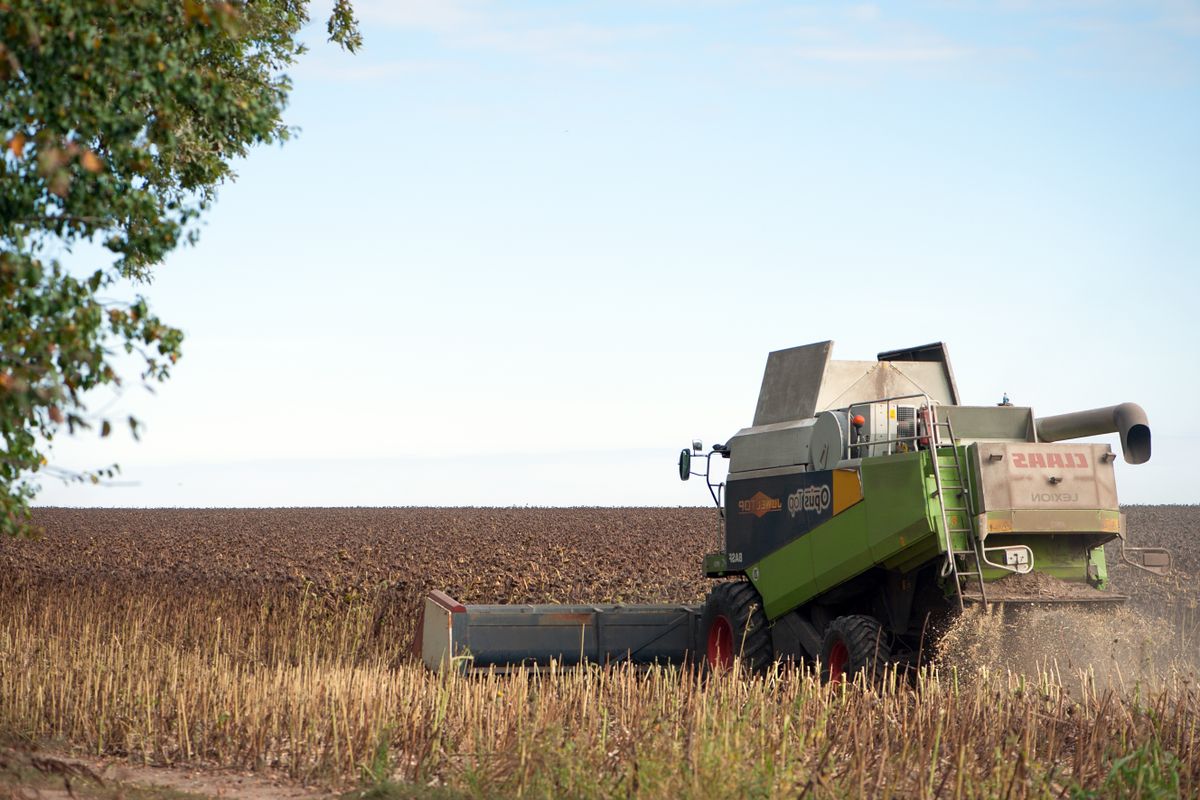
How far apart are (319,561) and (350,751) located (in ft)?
62.3

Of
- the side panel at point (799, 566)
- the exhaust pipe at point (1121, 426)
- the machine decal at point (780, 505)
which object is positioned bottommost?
the side panel at point (799, 566)

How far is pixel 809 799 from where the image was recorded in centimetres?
634

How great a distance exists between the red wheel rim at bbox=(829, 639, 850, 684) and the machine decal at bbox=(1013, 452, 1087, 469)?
7.11 ft

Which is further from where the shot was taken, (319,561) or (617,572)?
(319,561)

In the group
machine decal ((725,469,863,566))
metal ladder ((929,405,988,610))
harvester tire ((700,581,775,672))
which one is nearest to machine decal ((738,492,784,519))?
machine decal ((725,469,863,566))

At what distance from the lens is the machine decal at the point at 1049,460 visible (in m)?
9.84

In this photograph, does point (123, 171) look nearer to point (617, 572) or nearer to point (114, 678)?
point (114, 678)

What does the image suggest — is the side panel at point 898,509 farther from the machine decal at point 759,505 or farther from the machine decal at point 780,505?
the machine decal at point 759,505

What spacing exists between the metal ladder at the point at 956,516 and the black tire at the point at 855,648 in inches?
32.9

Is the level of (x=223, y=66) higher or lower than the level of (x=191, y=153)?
higher

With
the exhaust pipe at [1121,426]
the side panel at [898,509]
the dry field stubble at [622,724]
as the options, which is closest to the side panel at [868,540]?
the side panel at [898,509]

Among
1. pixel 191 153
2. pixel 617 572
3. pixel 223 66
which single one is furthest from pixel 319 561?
pixel 191 153

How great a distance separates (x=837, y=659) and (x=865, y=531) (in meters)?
1.18

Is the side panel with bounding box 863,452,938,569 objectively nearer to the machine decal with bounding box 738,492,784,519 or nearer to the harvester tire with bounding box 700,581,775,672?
the machine decal with bounding box 738,492,784,519
